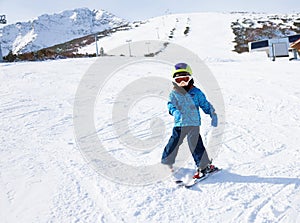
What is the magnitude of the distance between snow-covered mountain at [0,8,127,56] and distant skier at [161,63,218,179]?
105 metres

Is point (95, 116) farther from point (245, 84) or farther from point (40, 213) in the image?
point (245, 84)

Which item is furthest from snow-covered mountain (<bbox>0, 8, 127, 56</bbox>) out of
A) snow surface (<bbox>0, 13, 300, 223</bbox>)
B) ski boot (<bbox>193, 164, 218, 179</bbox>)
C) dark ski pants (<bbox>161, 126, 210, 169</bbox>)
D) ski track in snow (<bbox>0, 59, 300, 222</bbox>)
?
ski boot (<bbox>193, 164, 218, 179</bbox>)

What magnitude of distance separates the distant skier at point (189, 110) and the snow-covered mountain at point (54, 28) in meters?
105

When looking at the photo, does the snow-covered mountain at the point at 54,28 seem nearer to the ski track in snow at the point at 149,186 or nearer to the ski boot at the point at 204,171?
the ski track in snow at the point at 149,186

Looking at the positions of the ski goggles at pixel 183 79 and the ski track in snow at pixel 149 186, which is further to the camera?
the ski goggles at pixel 183 79

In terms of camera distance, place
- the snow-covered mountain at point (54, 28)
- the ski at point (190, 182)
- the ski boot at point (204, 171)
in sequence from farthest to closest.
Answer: the snow-covered mountain at point (54, 28), the ski boot at point (204, 171), the ski at point (190, 182)

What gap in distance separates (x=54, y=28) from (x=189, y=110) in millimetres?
140121

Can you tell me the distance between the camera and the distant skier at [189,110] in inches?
120

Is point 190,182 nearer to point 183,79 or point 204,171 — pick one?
point 204,171

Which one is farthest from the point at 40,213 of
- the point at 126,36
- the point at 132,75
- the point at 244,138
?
the point at 126,36

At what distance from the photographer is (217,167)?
3.39m

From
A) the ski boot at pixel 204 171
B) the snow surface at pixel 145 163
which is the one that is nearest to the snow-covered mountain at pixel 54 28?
the snow surface at pixel 145 163

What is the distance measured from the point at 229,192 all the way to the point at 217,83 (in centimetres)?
696

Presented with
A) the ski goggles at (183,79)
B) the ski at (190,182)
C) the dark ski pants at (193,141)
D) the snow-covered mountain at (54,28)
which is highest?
the snow-covered mountain at (54,28)
